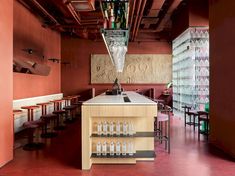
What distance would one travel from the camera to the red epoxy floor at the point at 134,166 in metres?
3.98

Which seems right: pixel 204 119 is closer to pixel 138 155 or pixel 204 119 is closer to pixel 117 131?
pixel 138 155

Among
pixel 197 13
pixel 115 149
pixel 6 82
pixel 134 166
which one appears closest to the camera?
pixel 134 166

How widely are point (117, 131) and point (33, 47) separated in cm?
503

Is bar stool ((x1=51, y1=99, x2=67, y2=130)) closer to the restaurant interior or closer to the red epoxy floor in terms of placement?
the restaurant interior

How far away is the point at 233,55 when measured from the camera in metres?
4.85

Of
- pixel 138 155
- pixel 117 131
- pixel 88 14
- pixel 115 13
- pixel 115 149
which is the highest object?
pixel 88 14

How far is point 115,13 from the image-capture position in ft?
20.4

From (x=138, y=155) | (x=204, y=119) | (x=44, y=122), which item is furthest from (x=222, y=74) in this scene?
(x=44, y=122)

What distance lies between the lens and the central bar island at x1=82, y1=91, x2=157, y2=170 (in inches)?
164

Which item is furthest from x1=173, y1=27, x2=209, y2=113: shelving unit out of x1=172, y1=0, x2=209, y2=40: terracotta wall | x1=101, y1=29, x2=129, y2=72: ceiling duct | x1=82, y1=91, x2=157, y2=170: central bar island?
x1=82, y1=91, x2=157, y2=170: central bar island

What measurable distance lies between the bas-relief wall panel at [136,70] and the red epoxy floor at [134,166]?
6374mm

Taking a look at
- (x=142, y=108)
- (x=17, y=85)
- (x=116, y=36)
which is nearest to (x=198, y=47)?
(x=116, y=36)

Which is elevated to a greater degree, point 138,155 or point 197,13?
point 197,13

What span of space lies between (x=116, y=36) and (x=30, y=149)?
9.11 feet
